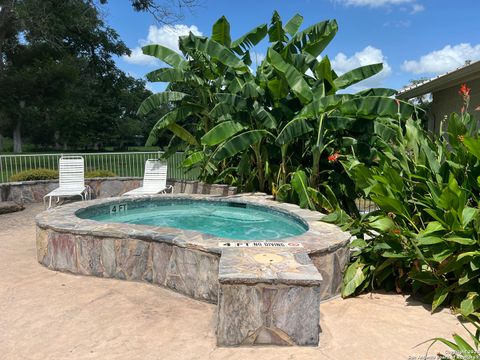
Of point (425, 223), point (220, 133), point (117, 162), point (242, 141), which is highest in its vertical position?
point (220, 133)

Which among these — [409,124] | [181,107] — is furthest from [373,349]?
[181,107]

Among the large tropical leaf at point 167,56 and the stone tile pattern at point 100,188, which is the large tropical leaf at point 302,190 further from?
the large tropical leaf at point 167,56

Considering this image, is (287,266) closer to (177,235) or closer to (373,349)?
(373,349)

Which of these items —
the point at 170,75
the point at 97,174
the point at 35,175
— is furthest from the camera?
the point at 97,174

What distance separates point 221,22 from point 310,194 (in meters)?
4.32

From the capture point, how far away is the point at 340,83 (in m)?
6.98

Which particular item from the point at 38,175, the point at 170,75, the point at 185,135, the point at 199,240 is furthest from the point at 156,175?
the point at 199,240

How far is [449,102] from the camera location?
9133 millimetres

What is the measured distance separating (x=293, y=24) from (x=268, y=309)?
6.48 m

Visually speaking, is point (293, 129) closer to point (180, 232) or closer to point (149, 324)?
point (180, 232)

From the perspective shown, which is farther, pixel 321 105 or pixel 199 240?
pixel 321 105

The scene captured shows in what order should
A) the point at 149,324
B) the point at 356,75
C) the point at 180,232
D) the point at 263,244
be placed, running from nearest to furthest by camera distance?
the point at 149,324 → the point at 263,244 → the point at 180,232 → the point at 356,75

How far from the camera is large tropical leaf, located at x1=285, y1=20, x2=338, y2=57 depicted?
7203mm

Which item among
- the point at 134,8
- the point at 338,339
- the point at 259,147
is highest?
the point at 134,8
